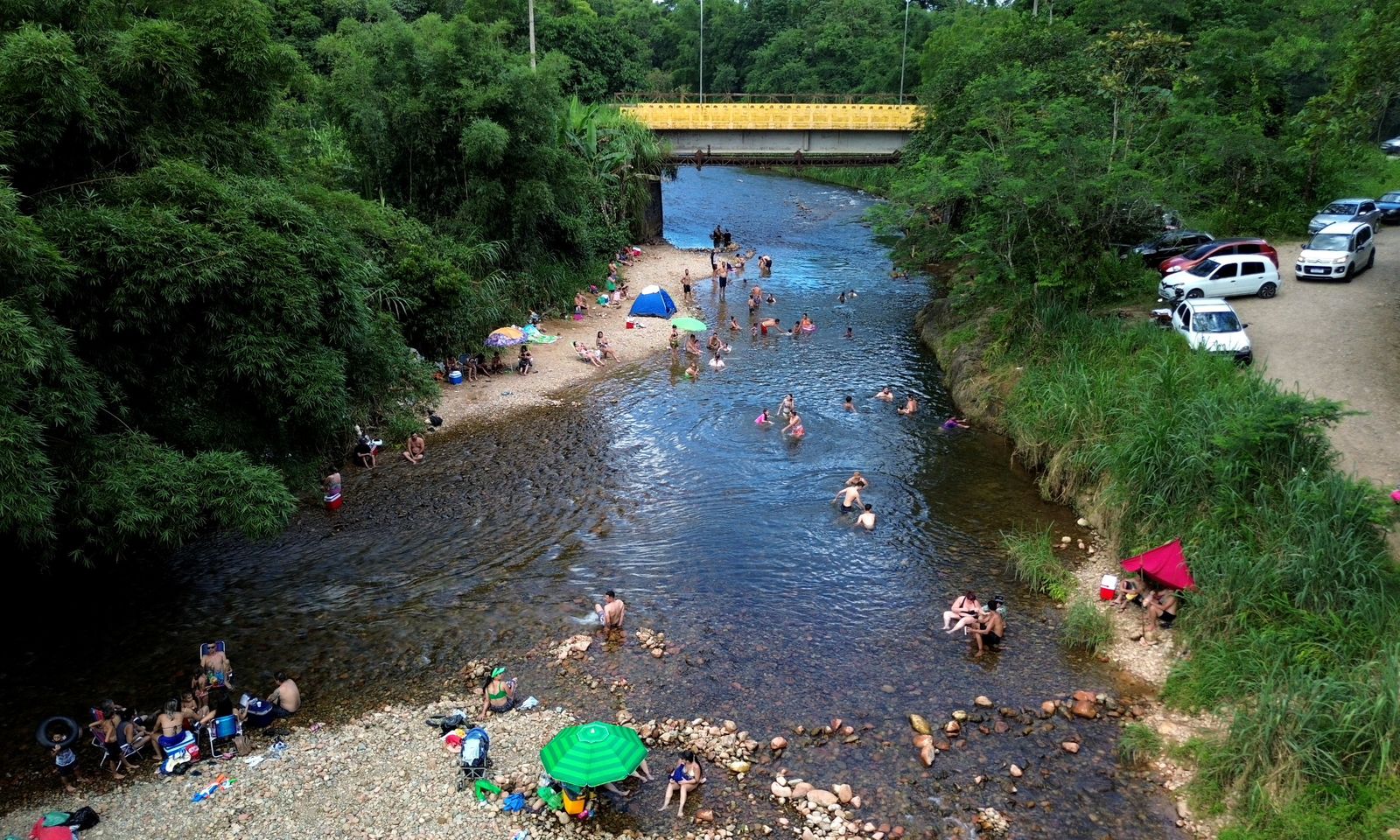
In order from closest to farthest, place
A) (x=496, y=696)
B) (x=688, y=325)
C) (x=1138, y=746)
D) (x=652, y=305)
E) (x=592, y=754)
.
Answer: (x=592, y=754) < (x=1138, y=746) < (x=496, y=696) < (x=688, y=325) < (x=652, y=305)

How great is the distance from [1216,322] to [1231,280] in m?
5.60

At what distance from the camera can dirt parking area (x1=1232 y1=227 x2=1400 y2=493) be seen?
17.9m

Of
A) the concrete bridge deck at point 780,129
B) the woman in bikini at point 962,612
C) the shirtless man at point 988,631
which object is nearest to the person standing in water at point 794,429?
the woman in bikini at point 962,612

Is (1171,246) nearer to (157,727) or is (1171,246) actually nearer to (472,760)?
(472,760)

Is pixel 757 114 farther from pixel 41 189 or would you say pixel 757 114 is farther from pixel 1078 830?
pixel 1078 830

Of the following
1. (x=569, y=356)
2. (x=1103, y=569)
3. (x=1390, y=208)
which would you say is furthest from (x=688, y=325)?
(x=1390, y=208)

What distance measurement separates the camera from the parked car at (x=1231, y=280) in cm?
2769

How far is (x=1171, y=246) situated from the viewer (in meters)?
33.2

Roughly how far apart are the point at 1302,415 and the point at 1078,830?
27.8 ft

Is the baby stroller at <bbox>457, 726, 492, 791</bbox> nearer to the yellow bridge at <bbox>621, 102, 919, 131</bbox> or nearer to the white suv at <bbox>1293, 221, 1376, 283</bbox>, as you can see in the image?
the white suv at <bbox>1293, 221, 1376, 283</bbox>

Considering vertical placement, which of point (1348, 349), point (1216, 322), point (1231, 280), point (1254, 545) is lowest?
point (1254, 545)

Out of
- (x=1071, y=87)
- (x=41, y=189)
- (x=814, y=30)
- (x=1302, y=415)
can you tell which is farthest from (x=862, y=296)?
(x=814, y=30)

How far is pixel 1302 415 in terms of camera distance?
49.5ft

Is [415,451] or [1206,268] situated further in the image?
[1206,268]
